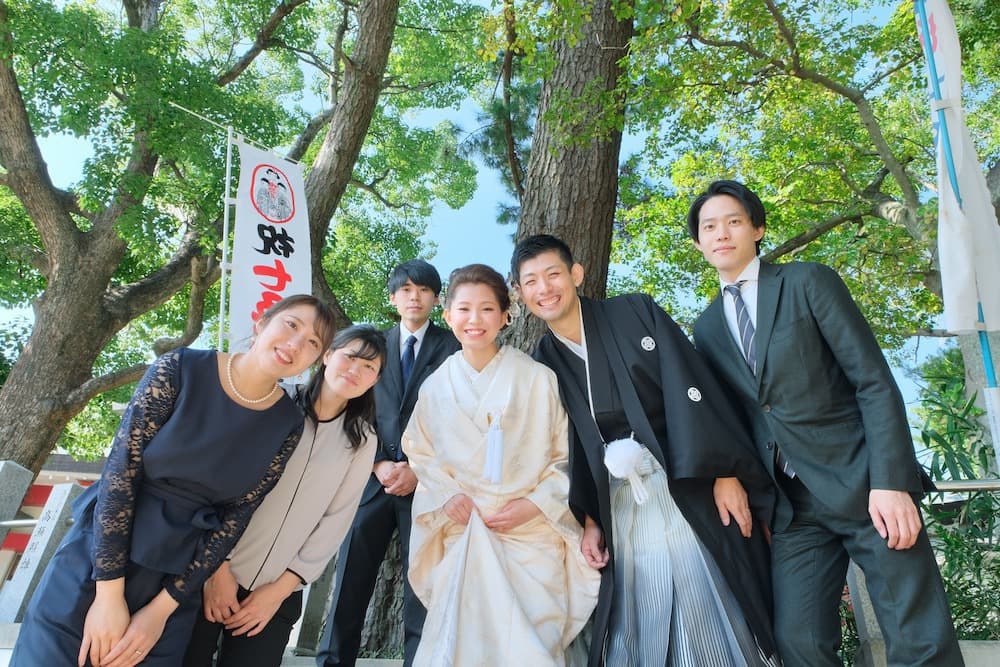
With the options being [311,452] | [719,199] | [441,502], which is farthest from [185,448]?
[719,199]

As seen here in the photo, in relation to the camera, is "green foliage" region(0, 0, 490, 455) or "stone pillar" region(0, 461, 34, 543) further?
"green foliage" region(0, 0, 490, 455)

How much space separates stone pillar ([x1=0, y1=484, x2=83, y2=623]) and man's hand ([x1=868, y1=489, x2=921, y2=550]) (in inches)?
154

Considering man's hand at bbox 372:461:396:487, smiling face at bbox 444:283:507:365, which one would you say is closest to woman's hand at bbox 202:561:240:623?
man's hand at bbox 372:461:396:487

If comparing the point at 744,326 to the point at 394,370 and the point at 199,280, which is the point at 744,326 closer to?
the point at 394,370

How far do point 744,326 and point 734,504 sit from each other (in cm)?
65

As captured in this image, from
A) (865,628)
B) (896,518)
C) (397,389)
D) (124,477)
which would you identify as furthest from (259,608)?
(865,628)

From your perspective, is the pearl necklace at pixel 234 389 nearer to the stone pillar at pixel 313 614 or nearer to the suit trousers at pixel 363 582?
the suit trousers at pixel 363 582

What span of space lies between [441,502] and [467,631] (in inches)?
18.7

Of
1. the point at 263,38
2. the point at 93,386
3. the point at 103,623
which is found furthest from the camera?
the point at 263,38

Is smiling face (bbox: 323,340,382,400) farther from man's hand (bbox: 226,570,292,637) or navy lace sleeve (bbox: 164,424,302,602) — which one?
man's hand (bbox: 226,570,292,637)

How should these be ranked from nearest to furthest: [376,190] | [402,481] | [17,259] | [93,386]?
[402,481] < [93,386] < [17,259] < [376,190]

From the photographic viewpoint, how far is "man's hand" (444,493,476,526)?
2479mm

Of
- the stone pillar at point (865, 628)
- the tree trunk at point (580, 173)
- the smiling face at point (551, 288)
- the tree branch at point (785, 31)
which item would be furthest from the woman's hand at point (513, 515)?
the tree branch at point (785, 31)

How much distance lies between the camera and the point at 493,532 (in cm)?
245
